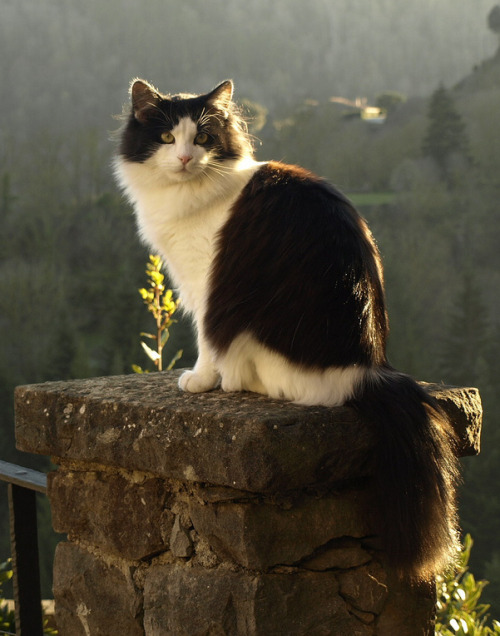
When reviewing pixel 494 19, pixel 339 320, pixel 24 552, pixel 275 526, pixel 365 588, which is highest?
pixel 494 19

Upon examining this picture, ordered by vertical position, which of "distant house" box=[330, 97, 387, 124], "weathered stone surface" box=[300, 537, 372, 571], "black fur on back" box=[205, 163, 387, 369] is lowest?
"weathered stone surface" box=[300, 537, 372, 571]

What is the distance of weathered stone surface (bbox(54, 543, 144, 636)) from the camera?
1.56 metres

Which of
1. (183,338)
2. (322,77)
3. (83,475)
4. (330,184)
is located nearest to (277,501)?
(83,475)

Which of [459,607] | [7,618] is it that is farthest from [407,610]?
[7,618]

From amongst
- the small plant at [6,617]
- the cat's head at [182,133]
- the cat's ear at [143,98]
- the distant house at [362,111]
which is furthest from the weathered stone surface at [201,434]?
the distant house at [362,111]

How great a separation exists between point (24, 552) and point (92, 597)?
37 cm

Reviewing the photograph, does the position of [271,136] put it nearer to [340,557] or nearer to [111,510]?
[111,510]

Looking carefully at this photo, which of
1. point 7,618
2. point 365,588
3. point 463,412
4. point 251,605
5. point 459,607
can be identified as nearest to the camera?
point 251,605

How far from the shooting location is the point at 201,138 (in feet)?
6.32

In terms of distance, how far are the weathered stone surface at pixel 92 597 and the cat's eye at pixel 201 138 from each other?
1019 millimetres

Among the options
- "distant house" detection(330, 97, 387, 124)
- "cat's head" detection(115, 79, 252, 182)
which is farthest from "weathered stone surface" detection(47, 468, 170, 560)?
"distant house" detection(330, 97, 387, 124)

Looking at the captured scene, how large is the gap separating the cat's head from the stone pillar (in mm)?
594

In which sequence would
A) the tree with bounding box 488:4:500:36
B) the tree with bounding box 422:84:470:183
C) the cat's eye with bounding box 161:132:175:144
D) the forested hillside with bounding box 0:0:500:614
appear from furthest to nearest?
the tree with bounding box 488:4:500:36, the tree with bounding box 422:84:470:183, the forested hillside with bounding box 0:0:500:614, the cat's eye with bounding box 161:132:175:144

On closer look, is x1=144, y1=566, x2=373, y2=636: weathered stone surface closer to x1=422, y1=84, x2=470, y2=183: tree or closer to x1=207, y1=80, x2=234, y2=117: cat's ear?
x1=207, y1=80, x2=234, y2=117: cat's ear
